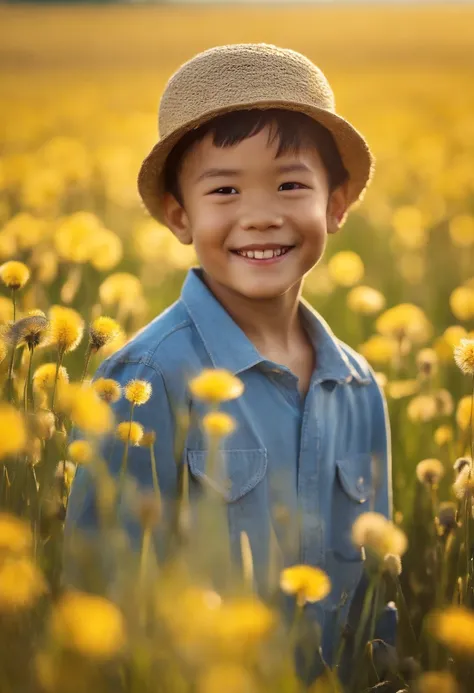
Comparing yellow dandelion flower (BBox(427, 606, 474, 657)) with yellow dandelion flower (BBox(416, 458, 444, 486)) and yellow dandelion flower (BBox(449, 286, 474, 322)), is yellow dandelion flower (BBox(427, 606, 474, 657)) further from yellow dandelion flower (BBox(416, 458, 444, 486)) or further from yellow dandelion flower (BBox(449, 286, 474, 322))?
yellow dandelion flower (BBox(449, 286, 474, 322))

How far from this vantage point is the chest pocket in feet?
8.32

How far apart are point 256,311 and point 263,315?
0.03 metres

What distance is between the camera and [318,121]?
2.49 m

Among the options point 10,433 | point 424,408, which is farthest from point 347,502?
point 10,433

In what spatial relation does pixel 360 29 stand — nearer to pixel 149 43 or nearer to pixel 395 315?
pixel 149 43

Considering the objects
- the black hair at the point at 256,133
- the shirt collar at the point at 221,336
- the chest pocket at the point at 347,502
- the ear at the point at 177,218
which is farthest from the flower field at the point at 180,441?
the black hair at the point at 256,133

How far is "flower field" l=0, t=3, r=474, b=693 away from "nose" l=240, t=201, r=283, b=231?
0.41 m

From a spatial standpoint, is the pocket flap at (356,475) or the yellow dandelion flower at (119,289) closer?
the pocket flap at (356,475)

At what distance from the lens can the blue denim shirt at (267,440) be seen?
223 cm

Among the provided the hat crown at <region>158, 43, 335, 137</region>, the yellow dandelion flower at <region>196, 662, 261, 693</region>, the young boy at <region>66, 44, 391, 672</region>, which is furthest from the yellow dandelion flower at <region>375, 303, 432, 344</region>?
the yellow dandelion flower at <region>196, 662, 261, 693</region>

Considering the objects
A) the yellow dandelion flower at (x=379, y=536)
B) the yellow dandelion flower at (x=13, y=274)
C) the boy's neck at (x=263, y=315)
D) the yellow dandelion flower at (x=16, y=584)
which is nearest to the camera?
the yellow dandelion flower at (x=16, y=584)

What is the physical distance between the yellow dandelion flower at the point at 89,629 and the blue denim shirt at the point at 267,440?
800 millimetres

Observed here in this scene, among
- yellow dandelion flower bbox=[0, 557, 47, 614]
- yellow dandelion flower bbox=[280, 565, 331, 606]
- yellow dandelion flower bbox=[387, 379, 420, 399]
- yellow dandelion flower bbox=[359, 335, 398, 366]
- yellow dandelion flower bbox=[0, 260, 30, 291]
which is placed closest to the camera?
yellow dandelion flower bbox=[0, 557, 47, 614]

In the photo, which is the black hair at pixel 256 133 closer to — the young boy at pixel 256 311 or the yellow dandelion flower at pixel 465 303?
the young boy at pixel 256 311
